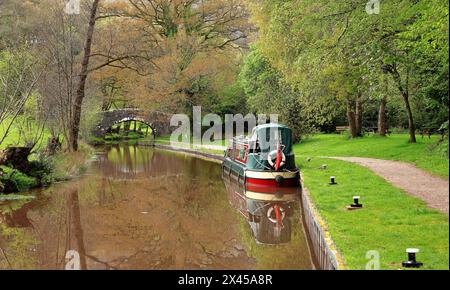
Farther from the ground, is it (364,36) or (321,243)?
(364,36)

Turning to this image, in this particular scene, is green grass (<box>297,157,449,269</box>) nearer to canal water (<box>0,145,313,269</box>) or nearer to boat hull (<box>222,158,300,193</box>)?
canal water (<box>0,145,313,269</box>)

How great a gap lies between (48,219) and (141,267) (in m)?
5.15

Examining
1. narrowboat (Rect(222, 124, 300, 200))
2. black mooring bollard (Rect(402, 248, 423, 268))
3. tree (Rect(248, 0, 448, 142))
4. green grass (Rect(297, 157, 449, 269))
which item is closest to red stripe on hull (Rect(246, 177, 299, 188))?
narrowboat (Rect(222, 124, 300, 200))

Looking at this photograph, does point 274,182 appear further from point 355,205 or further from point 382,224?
point 382,224

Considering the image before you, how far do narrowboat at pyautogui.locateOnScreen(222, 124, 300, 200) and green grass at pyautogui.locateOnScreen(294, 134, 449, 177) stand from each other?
4160mm

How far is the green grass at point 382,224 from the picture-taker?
6.91m

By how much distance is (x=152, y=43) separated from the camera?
39531 mm

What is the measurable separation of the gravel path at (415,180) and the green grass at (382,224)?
0.31 metres

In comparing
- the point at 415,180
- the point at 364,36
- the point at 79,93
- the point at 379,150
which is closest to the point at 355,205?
the point at 415,180

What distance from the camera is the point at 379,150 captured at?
70.2 ft

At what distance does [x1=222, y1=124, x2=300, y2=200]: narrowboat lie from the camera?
16.5m

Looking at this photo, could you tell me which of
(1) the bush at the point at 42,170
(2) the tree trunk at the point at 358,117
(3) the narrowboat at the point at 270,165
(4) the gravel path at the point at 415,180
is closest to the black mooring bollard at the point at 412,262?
(4) the gravel path at the point at 415,180

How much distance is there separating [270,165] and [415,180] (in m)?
4.96
